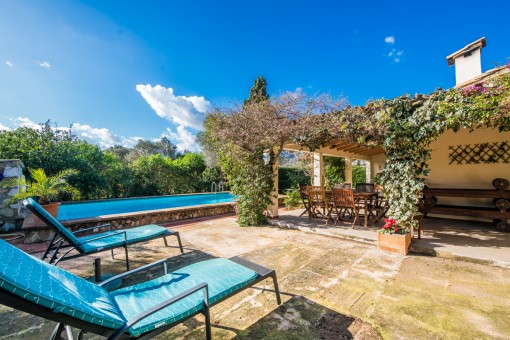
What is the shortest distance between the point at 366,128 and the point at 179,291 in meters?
4.71

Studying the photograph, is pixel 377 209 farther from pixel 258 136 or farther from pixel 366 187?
pixel 258 136

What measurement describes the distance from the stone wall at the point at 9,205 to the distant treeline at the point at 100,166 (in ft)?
5.43

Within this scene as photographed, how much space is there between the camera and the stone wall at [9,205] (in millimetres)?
5914

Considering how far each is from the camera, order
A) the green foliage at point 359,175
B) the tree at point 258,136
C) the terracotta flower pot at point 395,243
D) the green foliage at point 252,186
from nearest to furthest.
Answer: the terracotta flower pot at point 395,243
the tree at point 258,136
the green foliage at point 252,186
the green foliage at point 359,175

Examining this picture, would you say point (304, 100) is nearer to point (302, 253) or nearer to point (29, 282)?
point (302, 253)

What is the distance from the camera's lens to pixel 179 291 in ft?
6.75

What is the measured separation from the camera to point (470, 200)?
720cm

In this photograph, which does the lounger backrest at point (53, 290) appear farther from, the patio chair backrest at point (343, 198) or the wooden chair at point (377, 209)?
the wooden chair at point (377, 209)

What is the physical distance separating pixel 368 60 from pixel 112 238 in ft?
52.9

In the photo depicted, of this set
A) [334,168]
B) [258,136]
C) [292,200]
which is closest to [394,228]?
[258,136]

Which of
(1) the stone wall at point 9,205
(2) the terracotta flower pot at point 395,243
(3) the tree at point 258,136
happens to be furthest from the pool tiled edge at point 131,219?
(2) the terracotta flower pot at point 395,243

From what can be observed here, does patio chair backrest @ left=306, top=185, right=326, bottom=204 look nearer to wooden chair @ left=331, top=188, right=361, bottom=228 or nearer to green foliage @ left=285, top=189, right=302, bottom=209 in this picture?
wooden chair @ left=331, top=188, right=361, bottom=228

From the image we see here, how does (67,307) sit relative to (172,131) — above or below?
below

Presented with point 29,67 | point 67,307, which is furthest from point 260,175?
point 29,67
